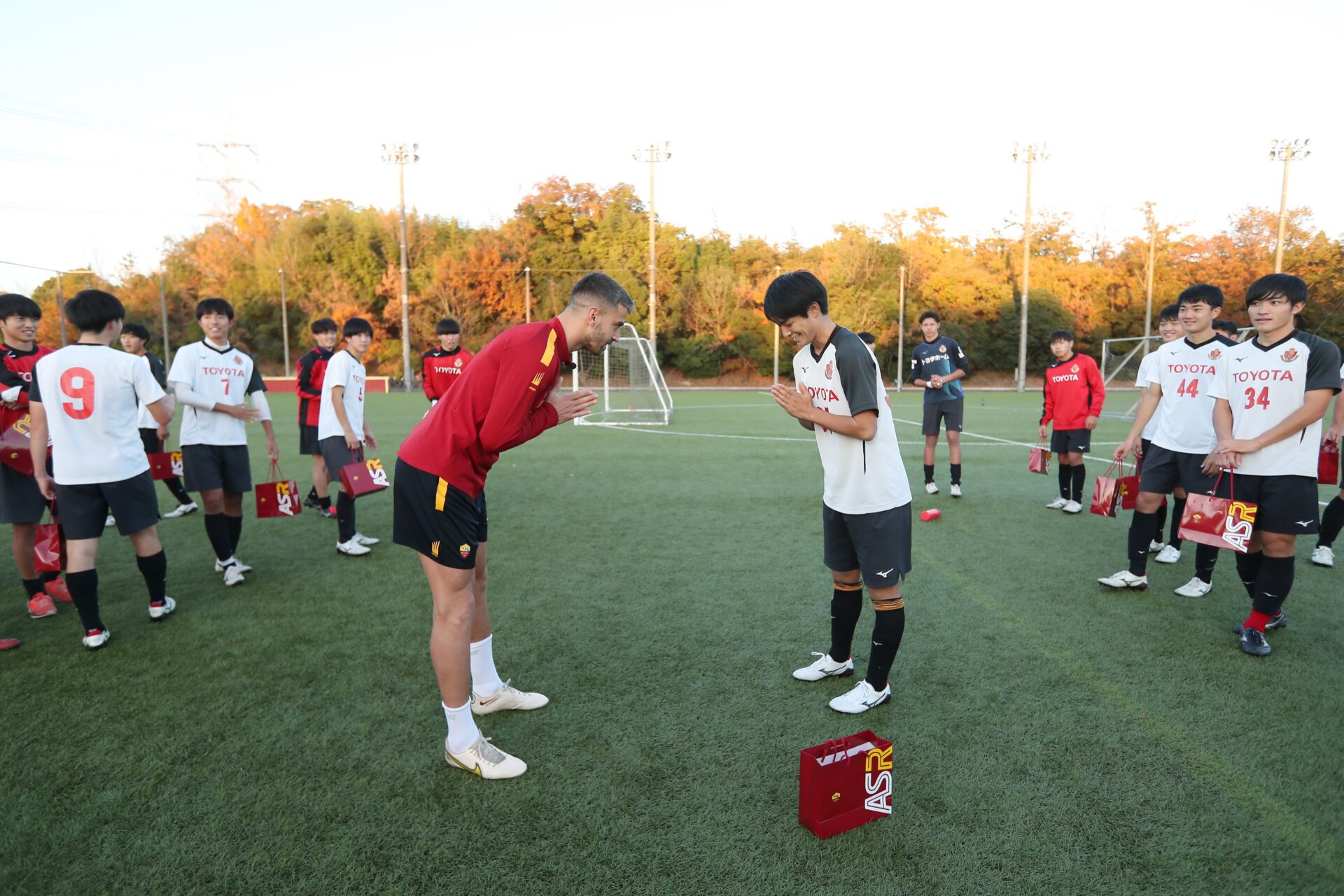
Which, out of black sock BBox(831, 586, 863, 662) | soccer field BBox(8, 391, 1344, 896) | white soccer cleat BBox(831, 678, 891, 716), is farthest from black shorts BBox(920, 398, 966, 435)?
white soccer cleat BBox(831, 678, 891, 716)

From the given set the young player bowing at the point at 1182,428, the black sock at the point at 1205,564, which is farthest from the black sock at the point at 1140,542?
the black sock at the point at 1205,564

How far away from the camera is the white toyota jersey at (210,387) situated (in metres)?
5.50

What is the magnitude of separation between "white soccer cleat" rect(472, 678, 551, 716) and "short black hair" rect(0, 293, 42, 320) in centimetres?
390

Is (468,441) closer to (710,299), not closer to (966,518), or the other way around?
(966,518)

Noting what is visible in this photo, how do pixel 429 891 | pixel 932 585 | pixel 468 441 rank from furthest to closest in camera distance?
pixel 932 585
pixel 468 441
pixel 429 891

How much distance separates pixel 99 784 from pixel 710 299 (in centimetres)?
4595

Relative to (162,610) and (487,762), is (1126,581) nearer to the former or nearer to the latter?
(487,762)

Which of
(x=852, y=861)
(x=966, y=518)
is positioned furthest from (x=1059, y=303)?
(x=852, y=861)

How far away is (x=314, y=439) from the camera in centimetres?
883

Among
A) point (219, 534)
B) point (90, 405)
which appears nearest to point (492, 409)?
point (90, 405)

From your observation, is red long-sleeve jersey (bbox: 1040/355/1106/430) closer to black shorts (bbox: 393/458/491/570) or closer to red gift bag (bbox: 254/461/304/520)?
black shorts (bbox: 393/458/491/570)

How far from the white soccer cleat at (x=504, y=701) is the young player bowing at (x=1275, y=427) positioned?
4001mm

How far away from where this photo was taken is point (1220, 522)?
4332mm

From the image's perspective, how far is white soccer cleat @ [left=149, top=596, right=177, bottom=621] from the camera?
4.85 metres
